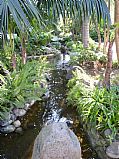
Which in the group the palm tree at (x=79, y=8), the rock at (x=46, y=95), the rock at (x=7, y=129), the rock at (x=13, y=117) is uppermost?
the palm tree at (x=79, y=8)

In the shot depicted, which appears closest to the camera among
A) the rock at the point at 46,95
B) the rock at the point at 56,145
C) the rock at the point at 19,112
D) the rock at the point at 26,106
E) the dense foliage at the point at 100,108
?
the rock at the point at 56,145

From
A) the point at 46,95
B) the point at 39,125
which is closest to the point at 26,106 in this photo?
the point at 39,125

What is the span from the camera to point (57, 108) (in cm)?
611

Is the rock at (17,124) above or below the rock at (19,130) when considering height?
above

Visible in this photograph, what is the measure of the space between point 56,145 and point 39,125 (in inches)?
72.6

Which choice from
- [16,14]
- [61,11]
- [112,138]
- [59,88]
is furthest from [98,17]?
[59,88]

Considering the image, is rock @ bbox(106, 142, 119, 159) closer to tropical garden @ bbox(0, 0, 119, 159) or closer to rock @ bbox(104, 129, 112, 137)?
tropical garden @ bbox(0, 0, 119, 159)

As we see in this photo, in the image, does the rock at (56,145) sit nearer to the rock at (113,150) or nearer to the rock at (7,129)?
the rock at (113,150)

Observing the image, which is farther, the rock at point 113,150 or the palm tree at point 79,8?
the rock at point 113,150

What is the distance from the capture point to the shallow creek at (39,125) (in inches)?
173

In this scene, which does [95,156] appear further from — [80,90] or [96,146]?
[80,90]

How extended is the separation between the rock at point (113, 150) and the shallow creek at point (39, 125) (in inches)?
13.4

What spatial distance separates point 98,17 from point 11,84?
120 inches

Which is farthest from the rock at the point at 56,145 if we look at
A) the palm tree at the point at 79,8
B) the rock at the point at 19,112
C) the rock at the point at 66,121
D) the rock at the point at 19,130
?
the rock at the point at 19,112
